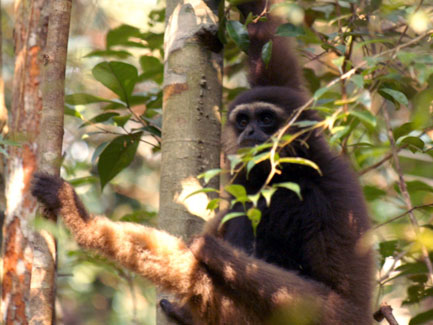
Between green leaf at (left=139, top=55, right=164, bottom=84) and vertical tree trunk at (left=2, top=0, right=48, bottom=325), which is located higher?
green leaf at (left=139, top=55, right=164, bottom=84)

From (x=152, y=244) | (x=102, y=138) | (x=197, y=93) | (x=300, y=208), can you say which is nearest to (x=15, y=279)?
(x=152, y=244)

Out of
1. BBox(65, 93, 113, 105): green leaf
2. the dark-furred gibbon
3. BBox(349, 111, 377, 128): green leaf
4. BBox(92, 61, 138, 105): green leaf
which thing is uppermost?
BBox(92, 61, 138, 105): green leaf

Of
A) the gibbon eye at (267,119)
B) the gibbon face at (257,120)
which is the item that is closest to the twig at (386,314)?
the gibbon face at (257,120)

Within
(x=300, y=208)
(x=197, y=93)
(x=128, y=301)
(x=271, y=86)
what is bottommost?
(x=128, y=301)

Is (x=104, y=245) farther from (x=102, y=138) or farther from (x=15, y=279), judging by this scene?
(x=102, y=138)

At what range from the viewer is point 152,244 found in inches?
142

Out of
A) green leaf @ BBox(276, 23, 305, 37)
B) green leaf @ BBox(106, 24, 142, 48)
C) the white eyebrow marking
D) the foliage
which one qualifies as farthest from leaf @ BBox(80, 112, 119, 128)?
green leaf @ BBox(276, 23, 305, 37)

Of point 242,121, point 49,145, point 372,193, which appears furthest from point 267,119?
point 49,145

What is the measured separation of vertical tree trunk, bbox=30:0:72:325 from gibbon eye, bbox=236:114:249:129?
166cm

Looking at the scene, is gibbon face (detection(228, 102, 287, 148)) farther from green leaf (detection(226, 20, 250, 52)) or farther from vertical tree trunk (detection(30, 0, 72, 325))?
vertical tree trunk (detection(30, 0, 72, 325))

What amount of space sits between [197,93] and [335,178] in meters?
1.23

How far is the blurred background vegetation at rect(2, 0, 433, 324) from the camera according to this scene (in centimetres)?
306

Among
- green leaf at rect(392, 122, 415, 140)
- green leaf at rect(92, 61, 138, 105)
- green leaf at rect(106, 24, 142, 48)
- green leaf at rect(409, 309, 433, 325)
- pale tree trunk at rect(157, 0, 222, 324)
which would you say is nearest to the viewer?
green leaf at rect(392, 122, 415, 140)

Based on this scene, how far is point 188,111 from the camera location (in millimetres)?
3984
